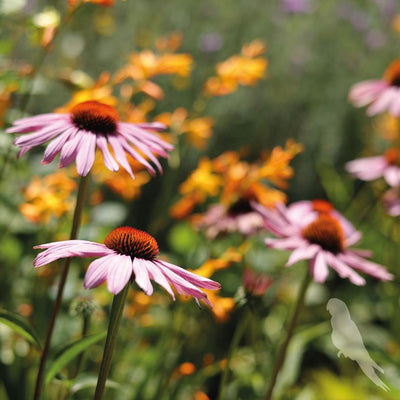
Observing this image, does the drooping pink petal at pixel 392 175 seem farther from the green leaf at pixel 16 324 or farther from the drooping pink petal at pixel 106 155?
the green leaf at pixel 16 324

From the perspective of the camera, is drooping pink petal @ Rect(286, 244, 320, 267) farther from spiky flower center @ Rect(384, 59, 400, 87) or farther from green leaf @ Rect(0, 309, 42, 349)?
spiky flower center @ Rect(384, 59, 400, 87)

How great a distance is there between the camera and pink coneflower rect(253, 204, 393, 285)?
76 cm

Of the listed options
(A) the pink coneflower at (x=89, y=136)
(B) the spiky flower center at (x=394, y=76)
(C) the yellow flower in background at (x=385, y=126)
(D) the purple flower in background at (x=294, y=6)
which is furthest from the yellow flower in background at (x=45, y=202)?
(D) the purple flower in background at (x=294, y=6)

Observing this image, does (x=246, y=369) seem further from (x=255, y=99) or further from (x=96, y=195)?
(x=255, y=99)

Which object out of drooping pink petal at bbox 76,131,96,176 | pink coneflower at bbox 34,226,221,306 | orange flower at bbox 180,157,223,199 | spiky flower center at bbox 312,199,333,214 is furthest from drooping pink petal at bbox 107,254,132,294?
orange flower at bbox 180,157,223,199

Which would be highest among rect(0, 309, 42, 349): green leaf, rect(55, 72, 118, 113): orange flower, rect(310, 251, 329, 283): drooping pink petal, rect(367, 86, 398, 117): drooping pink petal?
rect(55, 72, 118, 113): orange flower

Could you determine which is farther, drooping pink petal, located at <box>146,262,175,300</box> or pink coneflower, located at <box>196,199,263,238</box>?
pink coneflower, located at <box>196,199,263,238</box>

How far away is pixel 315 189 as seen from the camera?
8.86 ft

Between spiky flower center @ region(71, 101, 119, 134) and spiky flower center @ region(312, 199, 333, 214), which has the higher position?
spiky flower center @ region(71, 101, 119, 134)

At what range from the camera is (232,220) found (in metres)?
1.12

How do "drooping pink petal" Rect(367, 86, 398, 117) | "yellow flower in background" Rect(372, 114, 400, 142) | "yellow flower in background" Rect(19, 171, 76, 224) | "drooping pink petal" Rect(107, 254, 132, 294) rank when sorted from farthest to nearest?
1. "yellow flower in background" Rect(372, 114, 400, 142)
2. "drooping pink petal" Rect(367, 86, 398, 117)
3. "yellow flower in background" Rect(19, 171, 76, 224)
4. "drooping pink petal" Rect(107, 254, 132, 294)

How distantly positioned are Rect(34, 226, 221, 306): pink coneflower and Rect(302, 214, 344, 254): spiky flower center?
0.32m

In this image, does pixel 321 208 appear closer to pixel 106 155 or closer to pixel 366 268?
pixel 366 268

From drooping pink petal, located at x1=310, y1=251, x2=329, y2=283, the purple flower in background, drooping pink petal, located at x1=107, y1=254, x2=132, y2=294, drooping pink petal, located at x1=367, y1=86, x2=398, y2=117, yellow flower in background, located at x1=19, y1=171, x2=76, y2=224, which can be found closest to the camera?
drooping pink petal, located at x1=107, y1=254, x2=132, y2=294
